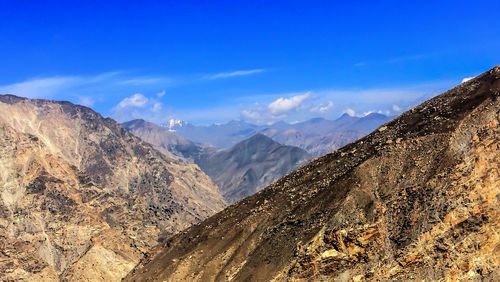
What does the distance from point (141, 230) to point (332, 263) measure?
93.4 m

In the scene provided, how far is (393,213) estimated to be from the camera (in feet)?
180

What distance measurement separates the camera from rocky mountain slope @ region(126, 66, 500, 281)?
50.2m

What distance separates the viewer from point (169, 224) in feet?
546

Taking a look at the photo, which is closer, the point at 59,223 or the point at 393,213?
the point at 393,213

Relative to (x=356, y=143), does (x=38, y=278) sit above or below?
below

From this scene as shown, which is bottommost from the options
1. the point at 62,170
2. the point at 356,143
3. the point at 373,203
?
the point at 373,203

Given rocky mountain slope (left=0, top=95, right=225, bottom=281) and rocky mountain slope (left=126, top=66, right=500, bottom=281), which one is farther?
rocky mountain slope (left=0, top=95, right=225, bottom=281)

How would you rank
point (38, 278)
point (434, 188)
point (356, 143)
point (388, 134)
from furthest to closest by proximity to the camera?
point (38, 278)
point (356, 143)
point (388, 134)
point (434, 188)

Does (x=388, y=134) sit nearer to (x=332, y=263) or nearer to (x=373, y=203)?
(x=373, y=203)

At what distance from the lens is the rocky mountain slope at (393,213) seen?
50188 millimetres

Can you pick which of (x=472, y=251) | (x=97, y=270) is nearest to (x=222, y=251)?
(x=472, y=251)

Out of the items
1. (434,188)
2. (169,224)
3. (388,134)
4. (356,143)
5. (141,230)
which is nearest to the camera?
(434,188)

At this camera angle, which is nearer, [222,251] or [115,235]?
[222,251]

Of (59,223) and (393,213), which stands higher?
(59,223)
